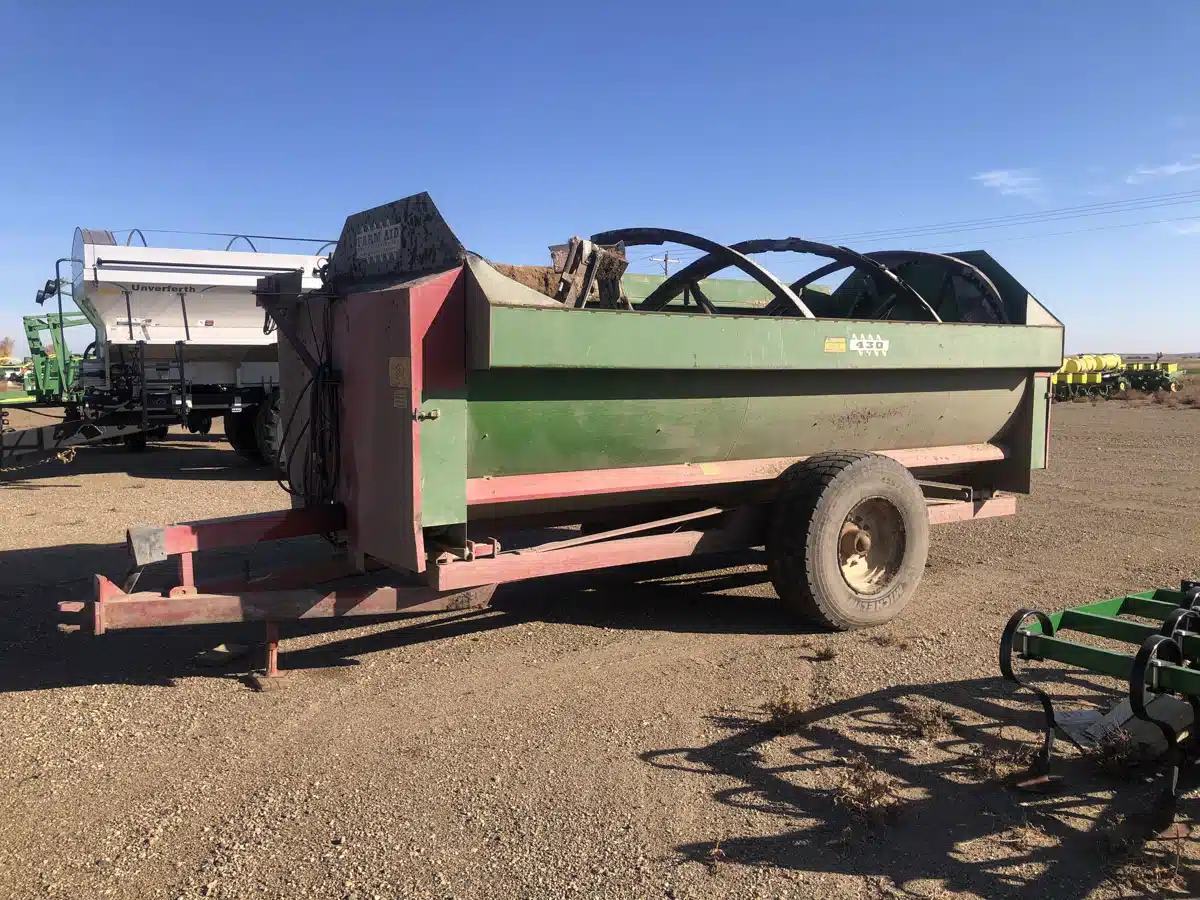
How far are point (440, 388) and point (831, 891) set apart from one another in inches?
102

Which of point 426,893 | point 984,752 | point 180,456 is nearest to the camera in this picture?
point 426,893

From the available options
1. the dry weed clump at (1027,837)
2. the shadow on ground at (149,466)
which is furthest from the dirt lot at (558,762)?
the shadow on ground at (149,466)

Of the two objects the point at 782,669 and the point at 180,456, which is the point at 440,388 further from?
the point at 180,456

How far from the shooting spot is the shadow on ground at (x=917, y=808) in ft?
9.85

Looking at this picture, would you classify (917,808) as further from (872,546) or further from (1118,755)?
(872,546)

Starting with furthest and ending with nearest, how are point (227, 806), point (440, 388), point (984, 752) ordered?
point (440, 388) → point (984, 752) → point (227, 806)

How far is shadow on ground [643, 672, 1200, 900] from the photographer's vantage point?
3.00m

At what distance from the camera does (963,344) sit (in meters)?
6.03

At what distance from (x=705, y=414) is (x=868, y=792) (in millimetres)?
2310

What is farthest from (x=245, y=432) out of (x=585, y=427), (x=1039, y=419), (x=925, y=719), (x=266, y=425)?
(x=925, y=719)

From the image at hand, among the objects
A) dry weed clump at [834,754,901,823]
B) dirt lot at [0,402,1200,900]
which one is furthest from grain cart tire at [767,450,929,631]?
dry weed clump at [834,754,901,823]

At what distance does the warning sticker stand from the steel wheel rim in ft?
9.35

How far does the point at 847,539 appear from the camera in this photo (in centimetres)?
566

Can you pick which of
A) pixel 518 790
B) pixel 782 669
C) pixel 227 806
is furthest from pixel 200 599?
pixel 782 669
